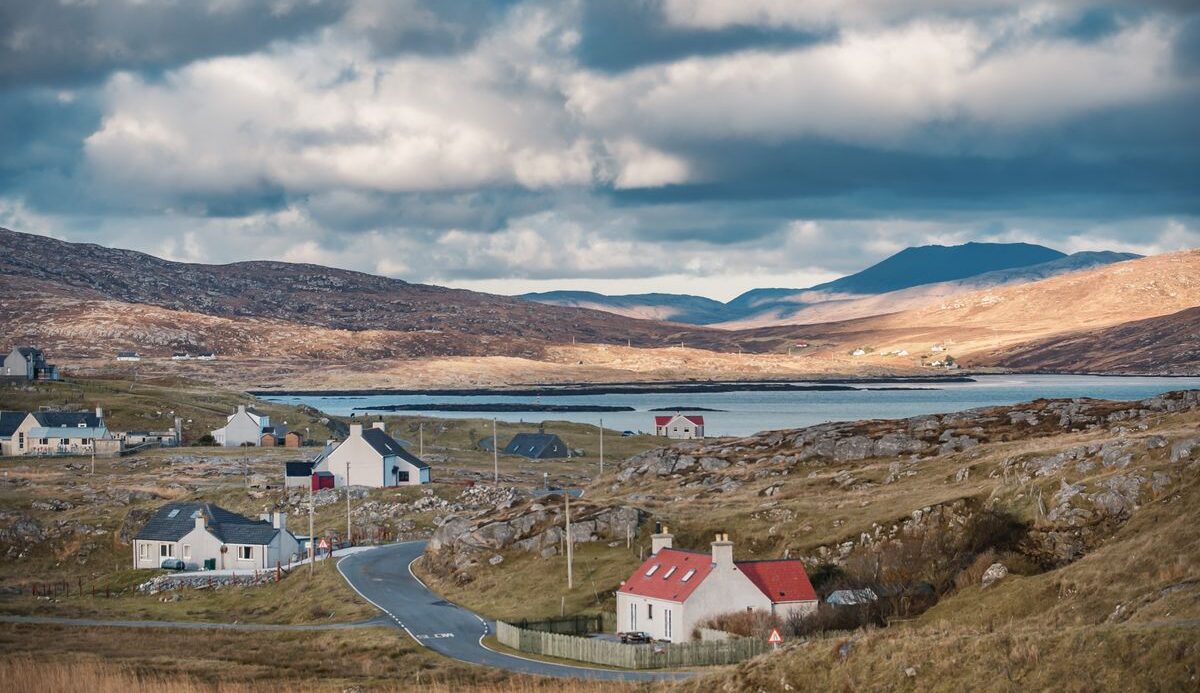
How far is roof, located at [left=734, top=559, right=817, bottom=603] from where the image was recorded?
58.2 m

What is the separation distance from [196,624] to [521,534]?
67.9ft

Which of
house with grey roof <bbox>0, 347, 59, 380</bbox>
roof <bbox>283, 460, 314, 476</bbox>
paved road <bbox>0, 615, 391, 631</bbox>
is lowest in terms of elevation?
paved road <bbox>0, 615, 391, 631</bbox>

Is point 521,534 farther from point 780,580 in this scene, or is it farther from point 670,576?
point 780,580

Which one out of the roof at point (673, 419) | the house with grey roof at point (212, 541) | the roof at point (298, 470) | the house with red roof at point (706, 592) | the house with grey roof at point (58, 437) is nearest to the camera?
the house with red roof at point (706, 592)

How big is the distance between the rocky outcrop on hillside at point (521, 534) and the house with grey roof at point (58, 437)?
75.8m

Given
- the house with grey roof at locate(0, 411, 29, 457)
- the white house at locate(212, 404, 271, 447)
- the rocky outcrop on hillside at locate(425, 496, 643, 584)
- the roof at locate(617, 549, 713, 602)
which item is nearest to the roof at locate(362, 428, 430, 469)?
the rocky outcrop on hillside at locate(425, 496, 643, 584)

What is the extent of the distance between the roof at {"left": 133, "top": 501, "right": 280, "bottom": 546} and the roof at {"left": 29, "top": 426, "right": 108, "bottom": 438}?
187 feet

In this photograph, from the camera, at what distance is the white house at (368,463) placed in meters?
119

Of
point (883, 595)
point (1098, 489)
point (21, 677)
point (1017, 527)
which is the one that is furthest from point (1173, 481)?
point (21, 677)

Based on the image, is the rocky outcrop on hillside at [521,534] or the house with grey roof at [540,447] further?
the house with grey roof at [540,447]

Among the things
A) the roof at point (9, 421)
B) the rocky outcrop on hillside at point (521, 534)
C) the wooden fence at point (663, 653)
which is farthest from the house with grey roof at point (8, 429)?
the wooden fence at point (663, 653)

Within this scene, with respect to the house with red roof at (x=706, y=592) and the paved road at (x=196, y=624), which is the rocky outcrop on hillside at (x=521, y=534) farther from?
the house with red roof at (x=706, y=592)

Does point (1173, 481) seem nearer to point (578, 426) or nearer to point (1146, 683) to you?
point (1146, 683)

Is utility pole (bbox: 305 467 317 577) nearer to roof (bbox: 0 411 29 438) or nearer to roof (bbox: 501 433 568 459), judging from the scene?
roof (bbox: 501 433 568 459)
